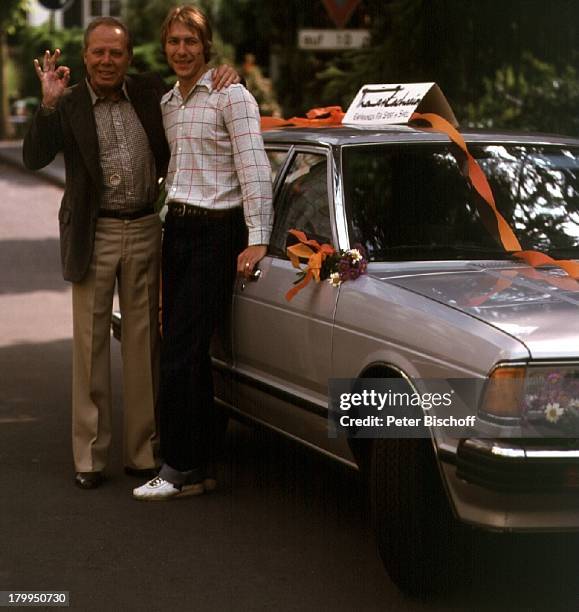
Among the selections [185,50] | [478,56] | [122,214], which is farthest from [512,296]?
[478,56]

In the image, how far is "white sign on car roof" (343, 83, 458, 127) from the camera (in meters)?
6.20

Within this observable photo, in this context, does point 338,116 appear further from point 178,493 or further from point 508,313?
point 508,313

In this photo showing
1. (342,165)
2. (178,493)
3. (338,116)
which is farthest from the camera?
(338,116)

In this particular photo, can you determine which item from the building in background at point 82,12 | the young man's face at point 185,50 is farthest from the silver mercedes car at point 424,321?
the building in background at point 82,12

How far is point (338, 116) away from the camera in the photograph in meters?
6.59

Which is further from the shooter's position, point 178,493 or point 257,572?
point 178,493

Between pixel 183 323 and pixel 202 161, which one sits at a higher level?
pixel 202 161

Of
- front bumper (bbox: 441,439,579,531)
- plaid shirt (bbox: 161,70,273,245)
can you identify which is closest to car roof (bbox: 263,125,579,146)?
plaid shirt (bbox: 161,70,273,245)

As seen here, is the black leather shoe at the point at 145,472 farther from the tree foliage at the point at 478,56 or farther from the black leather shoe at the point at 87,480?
the tree foliage at the point at 478,56

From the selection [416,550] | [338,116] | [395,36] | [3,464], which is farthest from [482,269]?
[395,36]

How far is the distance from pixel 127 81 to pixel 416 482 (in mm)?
2445

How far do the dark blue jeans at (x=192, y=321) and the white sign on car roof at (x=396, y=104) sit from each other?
0.83 metres

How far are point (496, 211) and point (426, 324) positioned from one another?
3.56 ft

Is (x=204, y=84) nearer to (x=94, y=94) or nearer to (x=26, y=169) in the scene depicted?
(x=94, y=94)
